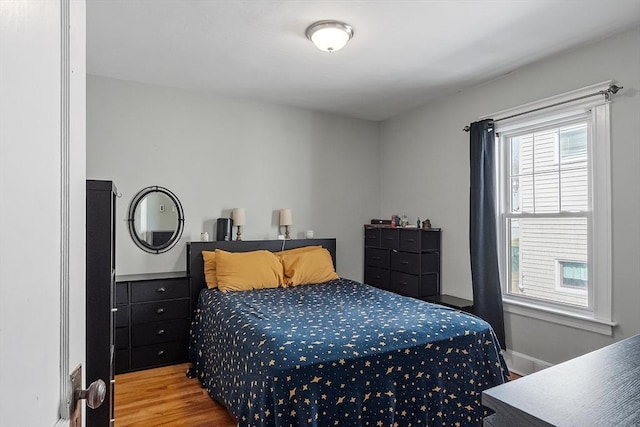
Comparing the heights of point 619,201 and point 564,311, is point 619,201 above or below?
above

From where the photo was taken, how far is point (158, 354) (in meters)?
3.40

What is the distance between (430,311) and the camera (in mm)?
2705

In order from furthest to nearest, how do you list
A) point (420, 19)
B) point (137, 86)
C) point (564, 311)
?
point (137, 86), point (564, 311), point (420, 19)

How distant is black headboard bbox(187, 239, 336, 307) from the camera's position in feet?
11.9

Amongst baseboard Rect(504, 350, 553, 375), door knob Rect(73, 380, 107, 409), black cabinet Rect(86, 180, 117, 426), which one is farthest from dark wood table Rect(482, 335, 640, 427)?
baseboard Rect(504, 350, 553, 375)

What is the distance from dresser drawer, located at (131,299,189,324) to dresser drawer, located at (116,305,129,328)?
5 centimetres

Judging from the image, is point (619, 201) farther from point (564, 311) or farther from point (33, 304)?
point (33, 304)

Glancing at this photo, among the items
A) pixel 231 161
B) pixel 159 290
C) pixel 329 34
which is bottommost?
pixel 159 290

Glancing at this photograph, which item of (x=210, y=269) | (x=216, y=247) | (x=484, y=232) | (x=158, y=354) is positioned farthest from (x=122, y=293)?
(x=484, y=232)

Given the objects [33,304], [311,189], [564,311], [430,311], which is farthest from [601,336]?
[33,304]

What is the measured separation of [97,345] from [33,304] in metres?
1.35

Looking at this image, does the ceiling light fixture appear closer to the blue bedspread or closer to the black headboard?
the blue bedspread

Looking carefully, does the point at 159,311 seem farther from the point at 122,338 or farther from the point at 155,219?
the point at 155,219

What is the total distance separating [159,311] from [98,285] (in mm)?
1914
